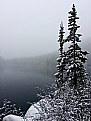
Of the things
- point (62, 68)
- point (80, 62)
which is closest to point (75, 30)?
point (80, 62)

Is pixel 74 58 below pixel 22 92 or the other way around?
below

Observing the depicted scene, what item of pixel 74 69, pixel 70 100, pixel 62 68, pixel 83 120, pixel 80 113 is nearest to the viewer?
pixel 83 120

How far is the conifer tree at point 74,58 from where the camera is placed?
82.3 ft

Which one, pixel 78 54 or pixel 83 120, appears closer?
pixel 83 120

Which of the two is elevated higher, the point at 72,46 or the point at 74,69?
the point at 72,46

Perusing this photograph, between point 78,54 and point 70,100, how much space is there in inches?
420

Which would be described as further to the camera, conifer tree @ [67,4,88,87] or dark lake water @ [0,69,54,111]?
dark lake water @ [0,69,54,111]

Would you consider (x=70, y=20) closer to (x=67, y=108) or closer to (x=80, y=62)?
(x=80, y=62)

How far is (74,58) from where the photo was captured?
82.6 feet

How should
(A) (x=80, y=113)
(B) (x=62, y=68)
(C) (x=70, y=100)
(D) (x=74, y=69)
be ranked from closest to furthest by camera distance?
(A) (x=80, y=113) < (C) (x=70, y=100) < (D) (x=74, y=69) < (B) (x=62, y=68)

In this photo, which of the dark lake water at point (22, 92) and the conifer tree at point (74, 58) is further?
the dark lake water at point (22, 92)

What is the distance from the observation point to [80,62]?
2520 centimetres

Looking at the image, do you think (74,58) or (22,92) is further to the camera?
(22,92)

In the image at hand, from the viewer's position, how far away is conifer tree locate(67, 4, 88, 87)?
987 inches
